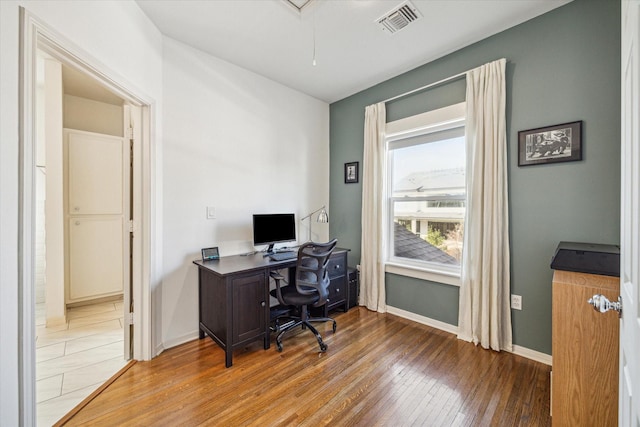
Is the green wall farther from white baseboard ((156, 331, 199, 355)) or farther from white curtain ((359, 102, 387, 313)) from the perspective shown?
white baseboard ((156, 331, 199, 355))

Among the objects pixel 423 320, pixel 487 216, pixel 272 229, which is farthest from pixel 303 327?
pixel 487 216

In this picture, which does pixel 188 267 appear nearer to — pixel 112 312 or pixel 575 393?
pixel 112 312

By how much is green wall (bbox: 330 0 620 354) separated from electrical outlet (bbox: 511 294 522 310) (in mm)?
36

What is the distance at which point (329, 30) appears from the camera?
7.55 feet

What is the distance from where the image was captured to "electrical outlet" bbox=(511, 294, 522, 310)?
2.23 meters

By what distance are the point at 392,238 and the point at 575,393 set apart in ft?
6.87

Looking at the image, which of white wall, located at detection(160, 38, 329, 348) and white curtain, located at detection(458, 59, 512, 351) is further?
white wall, located at detection(160, 38, 329, 348)

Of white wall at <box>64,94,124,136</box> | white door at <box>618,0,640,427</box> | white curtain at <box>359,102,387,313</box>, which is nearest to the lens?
white door at <box>618,0,640,427</box>

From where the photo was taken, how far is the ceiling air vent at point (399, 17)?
6.67 ft

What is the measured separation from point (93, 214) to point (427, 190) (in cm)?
413

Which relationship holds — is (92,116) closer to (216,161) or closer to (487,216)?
(216,161)

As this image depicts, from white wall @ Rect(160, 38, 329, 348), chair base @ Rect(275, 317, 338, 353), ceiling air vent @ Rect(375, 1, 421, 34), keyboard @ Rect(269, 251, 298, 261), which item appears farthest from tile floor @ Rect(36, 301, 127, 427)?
ceiling air vent @ Rect(375, 1, 421, 34)

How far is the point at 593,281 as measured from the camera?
1314mm

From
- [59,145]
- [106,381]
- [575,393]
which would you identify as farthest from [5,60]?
[575,393]
